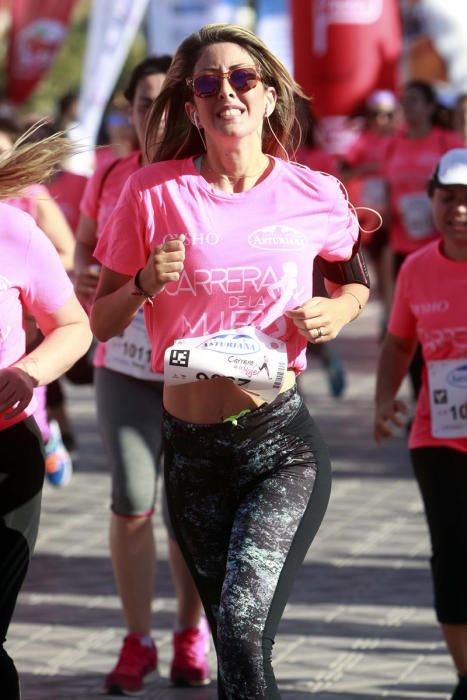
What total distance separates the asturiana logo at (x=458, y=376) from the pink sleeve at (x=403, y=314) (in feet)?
0.77

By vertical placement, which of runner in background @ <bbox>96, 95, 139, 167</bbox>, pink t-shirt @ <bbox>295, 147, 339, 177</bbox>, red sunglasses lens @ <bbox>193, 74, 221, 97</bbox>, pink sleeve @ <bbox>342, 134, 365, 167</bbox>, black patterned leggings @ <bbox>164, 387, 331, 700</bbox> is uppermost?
red sunglasses lens @ <bbox>193, 74, 221, 97</bbox>

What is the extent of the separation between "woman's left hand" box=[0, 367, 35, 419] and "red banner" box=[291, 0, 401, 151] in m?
11.5

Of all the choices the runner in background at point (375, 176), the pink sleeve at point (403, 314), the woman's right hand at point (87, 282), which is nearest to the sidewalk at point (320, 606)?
the pink sleeve at point (403, 314)

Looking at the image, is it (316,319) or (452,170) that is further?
(452,170)

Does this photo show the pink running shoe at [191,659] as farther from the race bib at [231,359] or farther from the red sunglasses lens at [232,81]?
the red sunglasses lens at [232,81]

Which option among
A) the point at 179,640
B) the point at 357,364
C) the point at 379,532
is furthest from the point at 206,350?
the point at 357,364

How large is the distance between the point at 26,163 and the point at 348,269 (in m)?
0.89

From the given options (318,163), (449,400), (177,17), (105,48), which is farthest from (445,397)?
(105,48)

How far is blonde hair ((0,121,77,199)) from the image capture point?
3.92 meters

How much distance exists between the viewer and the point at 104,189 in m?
5.37

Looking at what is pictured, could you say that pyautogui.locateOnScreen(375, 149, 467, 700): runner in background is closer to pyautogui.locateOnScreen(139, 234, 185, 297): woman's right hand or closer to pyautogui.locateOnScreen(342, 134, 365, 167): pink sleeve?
pyautogui.locateOnScreen(139, 234, 185, 297): woman's right hand

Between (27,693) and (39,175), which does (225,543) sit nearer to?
(39,175)

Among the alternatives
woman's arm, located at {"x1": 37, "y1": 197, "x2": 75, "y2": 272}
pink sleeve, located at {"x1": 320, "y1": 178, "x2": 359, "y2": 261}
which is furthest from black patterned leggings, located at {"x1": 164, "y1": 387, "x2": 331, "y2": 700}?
woman's arm, located at {"x1": 37, "y1": 197, "x2": 75, "y2": 272}

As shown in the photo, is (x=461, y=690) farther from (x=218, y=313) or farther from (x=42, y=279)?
(x=42, y=279)
